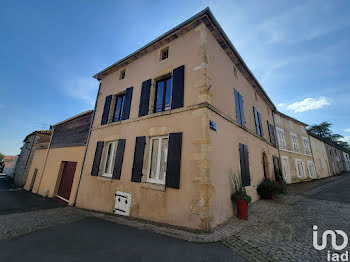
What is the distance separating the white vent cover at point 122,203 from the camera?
4.86m

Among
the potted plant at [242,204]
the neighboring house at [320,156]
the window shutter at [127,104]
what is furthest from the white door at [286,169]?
the window shutter at [127,104]

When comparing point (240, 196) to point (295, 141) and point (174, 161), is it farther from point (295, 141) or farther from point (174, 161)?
point (295, 141)

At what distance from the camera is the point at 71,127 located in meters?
9.77

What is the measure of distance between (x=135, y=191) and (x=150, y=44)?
638cm

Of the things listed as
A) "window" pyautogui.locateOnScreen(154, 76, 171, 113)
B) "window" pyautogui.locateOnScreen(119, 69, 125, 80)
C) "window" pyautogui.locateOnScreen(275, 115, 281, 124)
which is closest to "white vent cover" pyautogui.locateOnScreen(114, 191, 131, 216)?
"window" pyautogui.locateOnScreen(154, 76, 171, 113)

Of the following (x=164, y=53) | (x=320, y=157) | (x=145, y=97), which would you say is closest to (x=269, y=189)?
(x=145, y=97)

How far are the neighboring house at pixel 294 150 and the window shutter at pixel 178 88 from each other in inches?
491

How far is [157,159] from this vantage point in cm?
477

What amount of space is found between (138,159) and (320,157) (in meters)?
24.4

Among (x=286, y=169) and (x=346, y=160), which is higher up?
(x=346, y=160)

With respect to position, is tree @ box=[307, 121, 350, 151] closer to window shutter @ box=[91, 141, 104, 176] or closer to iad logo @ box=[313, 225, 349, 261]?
iad logo @ box=[313, 225, 349, 261]

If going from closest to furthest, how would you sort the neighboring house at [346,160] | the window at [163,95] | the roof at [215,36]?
1. the roof at [215,36]
2. the window at [163,95]
3. the neighboring house at [346,160]

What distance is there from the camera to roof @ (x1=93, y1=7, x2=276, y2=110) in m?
5.14

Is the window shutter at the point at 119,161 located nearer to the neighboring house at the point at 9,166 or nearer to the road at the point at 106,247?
the road at the point at 106,247
